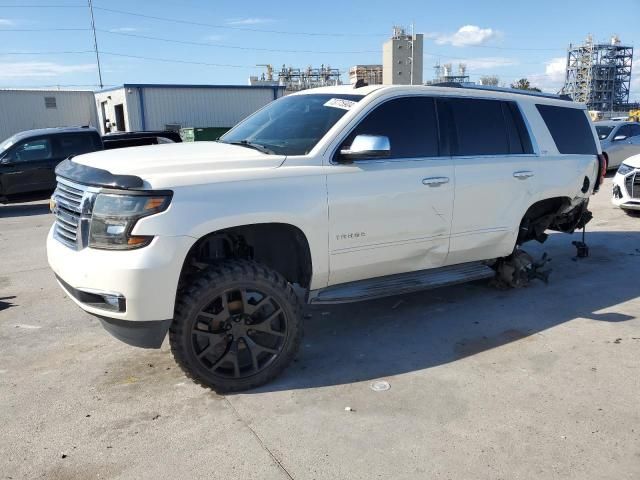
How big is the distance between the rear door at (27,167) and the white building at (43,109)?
20.3 meters

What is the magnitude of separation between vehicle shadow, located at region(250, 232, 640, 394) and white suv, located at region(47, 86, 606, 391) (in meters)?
0.42

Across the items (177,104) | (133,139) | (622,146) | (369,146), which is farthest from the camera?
(177,104)

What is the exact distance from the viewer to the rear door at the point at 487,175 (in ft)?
15.3

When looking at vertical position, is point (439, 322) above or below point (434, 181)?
below

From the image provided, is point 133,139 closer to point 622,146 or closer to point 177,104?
point 622,146

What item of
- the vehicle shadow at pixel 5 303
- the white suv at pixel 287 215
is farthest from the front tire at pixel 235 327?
the vehicle shadow at pixel 5 303

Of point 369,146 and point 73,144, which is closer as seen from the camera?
point 369,146

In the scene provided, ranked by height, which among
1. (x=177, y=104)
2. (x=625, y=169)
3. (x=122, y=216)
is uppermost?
(x=177, y=104)

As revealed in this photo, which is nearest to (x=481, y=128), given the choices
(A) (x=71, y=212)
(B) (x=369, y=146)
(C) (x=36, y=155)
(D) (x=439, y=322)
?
(B) (x=369, y=146)

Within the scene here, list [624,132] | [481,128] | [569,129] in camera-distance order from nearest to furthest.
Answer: [481,128]
[569,129]
[624,132]

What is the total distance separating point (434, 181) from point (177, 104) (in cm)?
2760

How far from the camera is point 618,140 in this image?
→ 15758 millimetres

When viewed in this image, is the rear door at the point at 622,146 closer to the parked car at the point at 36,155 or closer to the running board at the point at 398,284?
the running board at the point at 398,284

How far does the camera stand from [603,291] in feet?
18.7
